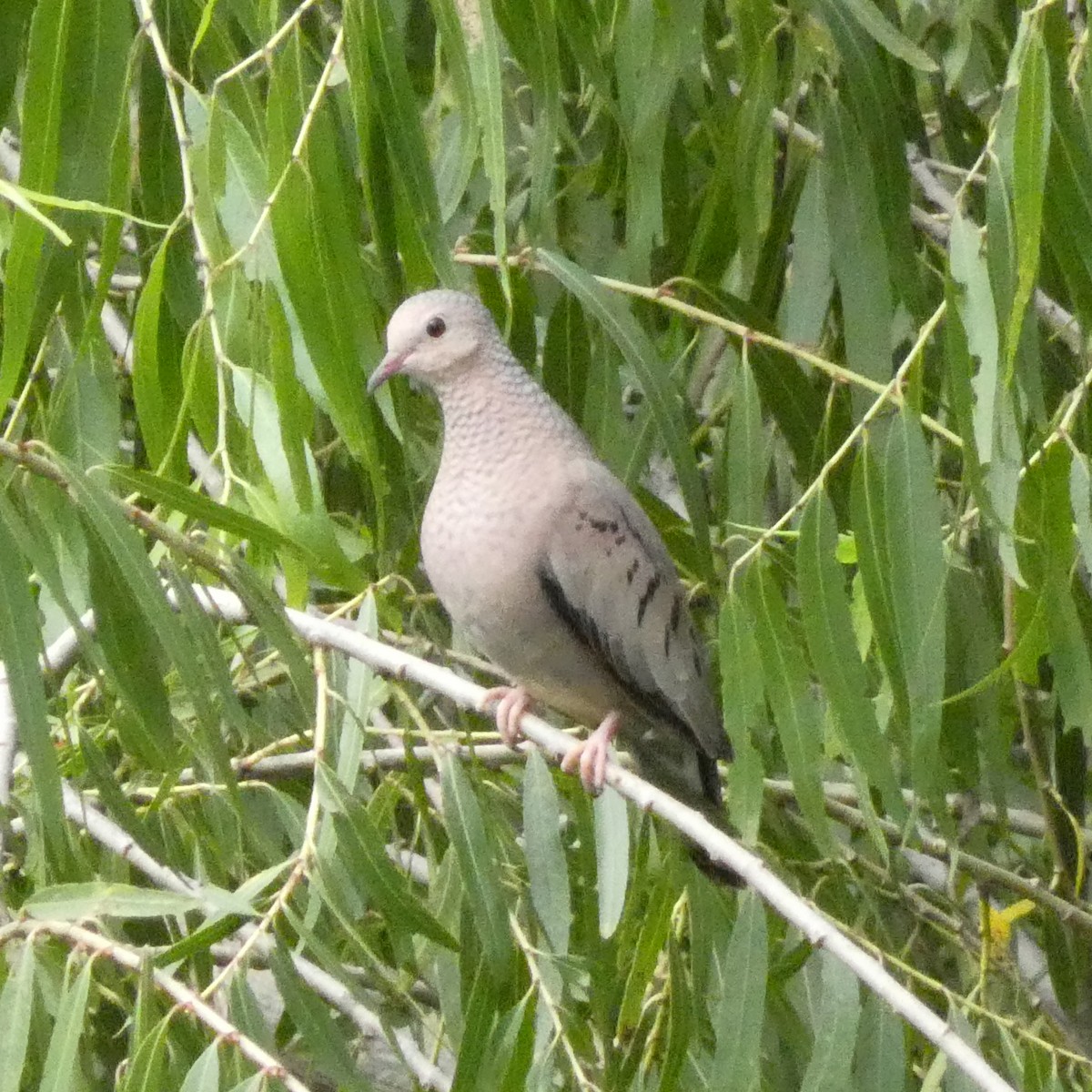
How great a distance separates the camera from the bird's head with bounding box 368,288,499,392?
1.89 m

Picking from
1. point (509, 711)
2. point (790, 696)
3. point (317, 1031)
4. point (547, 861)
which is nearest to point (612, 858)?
point (547, 861)

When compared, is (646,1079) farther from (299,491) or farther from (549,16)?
(549,16)

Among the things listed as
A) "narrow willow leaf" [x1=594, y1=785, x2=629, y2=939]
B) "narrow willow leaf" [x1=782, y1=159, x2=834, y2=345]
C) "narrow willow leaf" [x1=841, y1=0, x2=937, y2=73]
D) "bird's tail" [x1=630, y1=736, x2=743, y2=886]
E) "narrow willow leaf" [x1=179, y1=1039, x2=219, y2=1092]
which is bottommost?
"bird's tail" [x1=630, y1=736, x2=743, y2=886]

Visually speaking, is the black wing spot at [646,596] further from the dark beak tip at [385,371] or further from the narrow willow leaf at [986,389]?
the narrow willow leaf at [986,389]

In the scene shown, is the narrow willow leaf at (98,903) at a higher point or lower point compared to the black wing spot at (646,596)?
higher

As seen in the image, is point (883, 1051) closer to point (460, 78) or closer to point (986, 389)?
point (986, 389)

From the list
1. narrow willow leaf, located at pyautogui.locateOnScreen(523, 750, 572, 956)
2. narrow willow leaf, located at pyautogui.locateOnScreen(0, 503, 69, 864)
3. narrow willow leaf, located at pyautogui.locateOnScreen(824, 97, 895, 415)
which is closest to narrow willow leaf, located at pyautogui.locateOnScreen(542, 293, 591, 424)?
narrow willow leaf, located at pyautogui.locateOnScreen(824, 97, 895, 415)

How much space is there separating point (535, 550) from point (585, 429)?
218 mm

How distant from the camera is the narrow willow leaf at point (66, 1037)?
109 centimetres

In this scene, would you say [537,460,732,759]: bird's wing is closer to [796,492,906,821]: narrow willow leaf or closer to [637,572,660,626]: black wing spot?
[637,572,660,626]: black wing spot

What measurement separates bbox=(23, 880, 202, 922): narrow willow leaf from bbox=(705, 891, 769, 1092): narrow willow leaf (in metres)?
0.46

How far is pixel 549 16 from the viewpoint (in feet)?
4.45

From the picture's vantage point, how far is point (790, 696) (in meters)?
1.49

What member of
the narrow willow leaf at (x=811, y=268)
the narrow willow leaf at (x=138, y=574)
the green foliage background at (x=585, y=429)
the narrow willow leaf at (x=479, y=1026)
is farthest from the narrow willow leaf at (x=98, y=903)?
the narrow willow leaf at (x=811, y=268)
